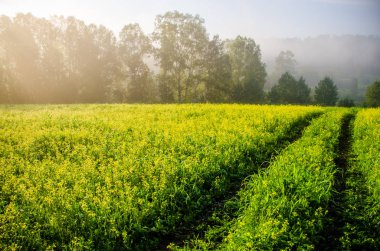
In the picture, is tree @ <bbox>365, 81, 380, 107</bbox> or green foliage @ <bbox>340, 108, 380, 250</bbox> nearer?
green foliage @ <bbox>340, 108, 380, 250</bbox>

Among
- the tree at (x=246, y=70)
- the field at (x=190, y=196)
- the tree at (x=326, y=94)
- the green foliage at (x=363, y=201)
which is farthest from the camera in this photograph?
the tree at (x=326, y=94)

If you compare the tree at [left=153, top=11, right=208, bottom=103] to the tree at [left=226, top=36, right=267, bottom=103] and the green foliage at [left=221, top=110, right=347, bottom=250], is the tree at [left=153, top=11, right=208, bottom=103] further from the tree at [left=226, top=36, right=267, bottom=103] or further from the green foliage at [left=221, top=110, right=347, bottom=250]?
the green foliage at [left=221, top=110, right=347, bottom=250]

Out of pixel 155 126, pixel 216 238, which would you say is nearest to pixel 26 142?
pixel 155 126

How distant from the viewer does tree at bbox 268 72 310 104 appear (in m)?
69.7

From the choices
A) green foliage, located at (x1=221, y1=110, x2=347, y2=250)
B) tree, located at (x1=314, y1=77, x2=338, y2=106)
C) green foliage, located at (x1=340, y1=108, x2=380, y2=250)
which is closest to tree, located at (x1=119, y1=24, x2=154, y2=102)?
tree, located at (x1=314, y1=77, x2=338, y2=106)

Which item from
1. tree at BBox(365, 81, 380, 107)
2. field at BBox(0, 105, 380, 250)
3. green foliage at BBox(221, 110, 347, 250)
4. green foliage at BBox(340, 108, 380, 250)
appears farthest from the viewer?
tree at BBox(365, 81, 380, 107)

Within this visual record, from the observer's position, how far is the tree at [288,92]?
6969cm

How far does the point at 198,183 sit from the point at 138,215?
7.50 ft

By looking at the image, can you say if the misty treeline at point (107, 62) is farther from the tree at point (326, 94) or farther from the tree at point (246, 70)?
the tree at point (326, 94)

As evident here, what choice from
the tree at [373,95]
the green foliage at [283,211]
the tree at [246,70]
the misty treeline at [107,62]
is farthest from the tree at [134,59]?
the tree at [373,95]

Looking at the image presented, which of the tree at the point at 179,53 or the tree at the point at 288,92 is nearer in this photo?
the tree at the point at 179,53

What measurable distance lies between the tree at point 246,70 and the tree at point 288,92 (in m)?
3.17

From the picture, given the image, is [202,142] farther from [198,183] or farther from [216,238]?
[216,238]

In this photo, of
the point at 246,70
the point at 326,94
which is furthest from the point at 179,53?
the point at 326,94
